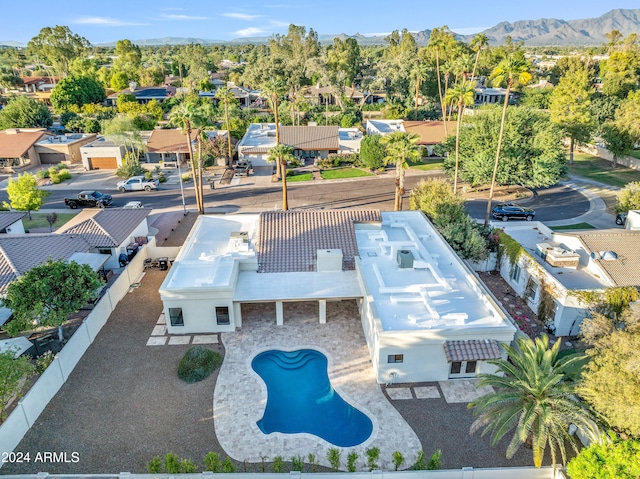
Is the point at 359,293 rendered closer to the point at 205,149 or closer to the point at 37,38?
the point at 205,149

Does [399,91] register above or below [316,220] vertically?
above

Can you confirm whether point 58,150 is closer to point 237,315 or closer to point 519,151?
point 237,315

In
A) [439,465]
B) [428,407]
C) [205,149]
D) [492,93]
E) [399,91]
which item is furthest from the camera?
[492,93]

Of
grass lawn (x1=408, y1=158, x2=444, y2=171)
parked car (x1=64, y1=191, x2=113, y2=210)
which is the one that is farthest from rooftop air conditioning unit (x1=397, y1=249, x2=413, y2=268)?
grass lawn (x1=408, y1=158, x2=444, y2=171)

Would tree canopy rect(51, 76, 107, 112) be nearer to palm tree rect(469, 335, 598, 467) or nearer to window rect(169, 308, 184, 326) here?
window rect(169, 308, 184, 326)

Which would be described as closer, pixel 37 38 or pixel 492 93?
pixel 492 93

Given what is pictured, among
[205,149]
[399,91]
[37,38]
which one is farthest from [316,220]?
[37,38]

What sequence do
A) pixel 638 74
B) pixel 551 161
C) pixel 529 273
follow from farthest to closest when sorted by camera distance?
1. pixel 638 74
2. pixel 551 161
3. pixel 529 273
